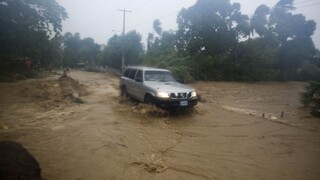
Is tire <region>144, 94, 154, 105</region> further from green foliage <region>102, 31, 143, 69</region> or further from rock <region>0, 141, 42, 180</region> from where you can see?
green foliage <region>102, 31, 143, 69</region>

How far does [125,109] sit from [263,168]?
7.25 metres

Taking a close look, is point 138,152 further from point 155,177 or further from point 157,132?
point 157,132

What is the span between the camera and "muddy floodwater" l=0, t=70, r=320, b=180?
5.42m

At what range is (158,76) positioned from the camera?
38.3 feet

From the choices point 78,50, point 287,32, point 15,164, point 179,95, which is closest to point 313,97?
point 179,95

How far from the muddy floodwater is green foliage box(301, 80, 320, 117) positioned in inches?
63.0

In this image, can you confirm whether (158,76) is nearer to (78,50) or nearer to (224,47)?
(224,47)

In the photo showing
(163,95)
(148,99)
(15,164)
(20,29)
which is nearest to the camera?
(15,164)

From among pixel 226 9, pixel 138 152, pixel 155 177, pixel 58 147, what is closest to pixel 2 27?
pixel 58 147

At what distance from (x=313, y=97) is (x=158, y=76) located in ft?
27.8

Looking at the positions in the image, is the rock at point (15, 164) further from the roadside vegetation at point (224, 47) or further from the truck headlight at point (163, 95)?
the roadside vegetation at point (224, 47)

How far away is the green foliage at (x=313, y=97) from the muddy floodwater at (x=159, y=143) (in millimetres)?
1600

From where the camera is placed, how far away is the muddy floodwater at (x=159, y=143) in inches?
213

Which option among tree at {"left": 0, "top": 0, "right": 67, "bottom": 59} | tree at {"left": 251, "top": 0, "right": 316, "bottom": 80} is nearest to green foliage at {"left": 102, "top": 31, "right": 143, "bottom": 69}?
tree at {"left": 251, "top": 0, "right": 316, "bottom": 80}
